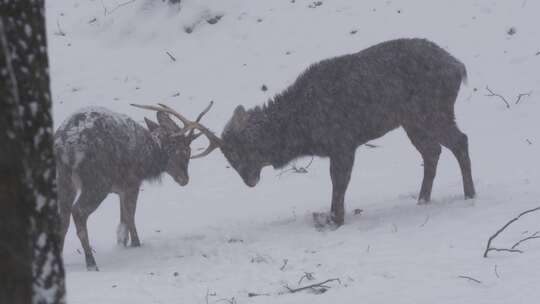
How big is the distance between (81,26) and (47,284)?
590 inches

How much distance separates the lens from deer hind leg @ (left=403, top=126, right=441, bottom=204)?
8969mm

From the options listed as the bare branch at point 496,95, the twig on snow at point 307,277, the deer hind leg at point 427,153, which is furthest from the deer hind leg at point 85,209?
the bare branch at point 496,95

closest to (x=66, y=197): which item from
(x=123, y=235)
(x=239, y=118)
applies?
(x=123, y=235)

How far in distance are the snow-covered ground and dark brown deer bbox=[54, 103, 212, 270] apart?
47cm

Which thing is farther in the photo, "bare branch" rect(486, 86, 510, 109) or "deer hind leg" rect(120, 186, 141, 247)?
"bare branch" rect(486, 86, 510, 109)

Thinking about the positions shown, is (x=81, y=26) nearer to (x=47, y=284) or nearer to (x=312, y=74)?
(x=312, y=74)

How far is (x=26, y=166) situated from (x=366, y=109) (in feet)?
22.0

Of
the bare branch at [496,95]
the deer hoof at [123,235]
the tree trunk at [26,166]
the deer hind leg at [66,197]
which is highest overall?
the tree trunk at [26,166]

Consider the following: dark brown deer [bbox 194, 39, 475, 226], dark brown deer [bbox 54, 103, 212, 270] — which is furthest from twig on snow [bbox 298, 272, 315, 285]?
dark brown deer [bbox 194, 39, 475, 226]

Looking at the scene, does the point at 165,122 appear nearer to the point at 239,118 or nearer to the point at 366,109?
the point at 239,118

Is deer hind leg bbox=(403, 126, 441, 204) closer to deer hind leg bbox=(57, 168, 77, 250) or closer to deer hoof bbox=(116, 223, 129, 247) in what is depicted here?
deer hoof bbox=(116, 223, 129, 247)

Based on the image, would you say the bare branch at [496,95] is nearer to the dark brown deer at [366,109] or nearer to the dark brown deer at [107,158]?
the dark brown deer at [366,109]

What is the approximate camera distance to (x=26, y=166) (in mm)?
2266

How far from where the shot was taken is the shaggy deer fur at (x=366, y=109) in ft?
28.6
